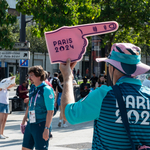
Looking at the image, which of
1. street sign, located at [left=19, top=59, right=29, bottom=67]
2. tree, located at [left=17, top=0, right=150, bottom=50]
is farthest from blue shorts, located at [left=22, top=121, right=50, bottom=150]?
street sign, located at [left=19, top=59, right=29, bottom=67]

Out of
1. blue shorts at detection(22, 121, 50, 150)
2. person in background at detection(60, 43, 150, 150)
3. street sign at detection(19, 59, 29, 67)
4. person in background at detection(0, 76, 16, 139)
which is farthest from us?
street sign at detection(19, 59, 29, 67)

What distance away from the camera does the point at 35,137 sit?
4289mm

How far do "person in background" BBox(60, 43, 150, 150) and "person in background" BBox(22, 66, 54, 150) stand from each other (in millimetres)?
2274

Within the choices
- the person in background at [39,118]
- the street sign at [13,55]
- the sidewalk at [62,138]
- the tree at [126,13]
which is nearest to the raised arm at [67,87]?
the person in background at [39,118]

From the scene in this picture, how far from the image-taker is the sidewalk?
272 inches

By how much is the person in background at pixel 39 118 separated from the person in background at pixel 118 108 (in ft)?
7.46

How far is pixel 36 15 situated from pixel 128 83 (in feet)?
32.2

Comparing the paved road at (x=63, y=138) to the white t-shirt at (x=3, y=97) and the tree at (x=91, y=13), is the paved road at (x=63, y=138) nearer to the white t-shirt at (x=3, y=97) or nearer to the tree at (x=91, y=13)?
the white t-shirt at (x=3, y=97)

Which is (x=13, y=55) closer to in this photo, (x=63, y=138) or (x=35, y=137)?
(x=63, y=138)

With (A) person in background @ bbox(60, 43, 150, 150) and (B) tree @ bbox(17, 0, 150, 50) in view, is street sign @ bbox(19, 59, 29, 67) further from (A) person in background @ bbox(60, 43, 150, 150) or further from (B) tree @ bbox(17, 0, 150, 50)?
(A) person in background @ bbox(60, 43, 150, 150)

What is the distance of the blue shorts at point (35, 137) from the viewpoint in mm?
4270

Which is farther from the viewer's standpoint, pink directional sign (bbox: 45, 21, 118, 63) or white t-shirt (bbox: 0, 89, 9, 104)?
white t-shirt (bbox: 0, 89, 9, 104)

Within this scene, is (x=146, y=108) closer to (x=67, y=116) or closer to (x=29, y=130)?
(x=67, y=116)

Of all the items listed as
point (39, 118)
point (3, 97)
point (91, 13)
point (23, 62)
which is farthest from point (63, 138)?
point (91, 13)
